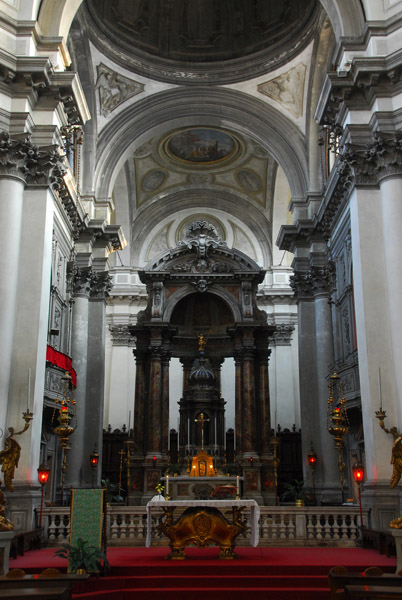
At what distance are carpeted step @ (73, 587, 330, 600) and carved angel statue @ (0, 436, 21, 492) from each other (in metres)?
3.66

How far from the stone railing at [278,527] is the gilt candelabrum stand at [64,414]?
235 centimetres

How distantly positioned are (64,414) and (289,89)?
610 inches

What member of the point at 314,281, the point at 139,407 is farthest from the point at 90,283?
the point at 314,281

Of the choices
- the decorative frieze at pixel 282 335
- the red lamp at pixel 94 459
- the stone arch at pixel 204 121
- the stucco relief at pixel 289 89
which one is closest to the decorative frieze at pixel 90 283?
the stone arch at pixel 204 121

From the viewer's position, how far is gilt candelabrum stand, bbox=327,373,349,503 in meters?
16.8

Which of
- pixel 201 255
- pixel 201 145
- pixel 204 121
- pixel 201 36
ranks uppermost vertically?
pixel 201 36

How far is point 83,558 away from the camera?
1012cm

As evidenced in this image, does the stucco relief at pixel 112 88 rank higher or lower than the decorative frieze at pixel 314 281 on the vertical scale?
higher

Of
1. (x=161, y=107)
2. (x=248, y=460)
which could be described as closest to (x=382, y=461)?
(x=248, y=460)

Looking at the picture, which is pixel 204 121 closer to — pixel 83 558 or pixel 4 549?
Answer: pixel 83 558

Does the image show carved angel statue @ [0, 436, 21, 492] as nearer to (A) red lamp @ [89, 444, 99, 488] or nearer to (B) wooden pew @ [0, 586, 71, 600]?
(B) wooden pew @ [0, 586, 71, 600]

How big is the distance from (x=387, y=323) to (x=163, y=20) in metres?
17.2

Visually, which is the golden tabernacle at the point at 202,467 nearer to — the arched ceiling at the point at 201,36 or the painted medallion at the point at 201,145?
the arched ceiling at the point at 201,36

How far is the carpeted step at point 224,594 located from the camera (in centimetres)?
965
